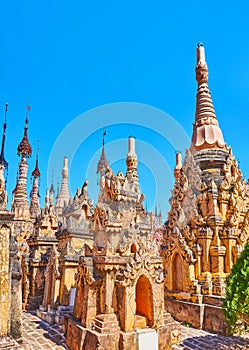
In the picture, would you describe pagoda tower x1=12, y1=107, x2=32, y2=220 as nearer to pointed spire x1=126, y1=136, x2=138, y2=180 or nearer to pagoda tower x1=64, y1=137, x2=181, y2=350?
pointed spire x1=126, y1=136, x2=138, y2=180

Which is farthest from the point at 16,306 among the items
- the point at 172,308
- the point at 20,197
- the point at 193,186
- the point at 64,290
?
the point at 20,197

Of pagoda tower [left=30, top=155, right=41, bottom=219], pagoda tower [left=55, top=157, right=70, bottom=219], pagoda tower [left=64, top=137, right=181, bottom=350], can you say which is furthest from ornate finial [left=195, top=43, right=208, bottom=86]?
pagoda tower [left=30, top=155, right=41, bottom=219]

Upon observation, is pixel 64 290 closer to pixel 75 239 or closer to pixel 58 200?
pixel 75 239

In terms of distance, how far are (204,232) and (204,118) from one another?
26.1 ft

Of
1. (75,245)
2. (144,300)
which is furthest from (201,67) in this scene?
(144,300)

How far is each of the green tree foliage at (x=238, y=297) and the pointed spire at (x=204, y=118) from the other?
9.82 meters

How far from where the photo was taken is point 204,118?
63.7ft

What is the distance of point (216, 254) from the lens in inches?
581

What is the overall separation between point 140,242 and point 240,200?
7.45 m

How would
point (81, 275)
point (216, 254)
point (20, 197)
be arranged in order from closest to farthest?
point (81, 275), point (216, 254), point (20, 197)

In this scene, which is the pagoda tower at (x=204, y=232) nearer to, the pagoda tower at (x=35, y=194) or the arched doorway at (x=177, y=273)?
the arched doorway at (x=177, y=273)

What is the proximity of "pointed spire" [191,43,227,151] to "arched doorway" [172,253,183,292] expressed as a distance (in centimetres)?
708

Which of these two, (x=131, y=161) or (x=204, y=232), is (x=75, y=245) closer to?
(x=204, y=232)

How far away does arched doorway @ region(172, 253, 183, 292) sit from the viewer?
15539 millimetres
